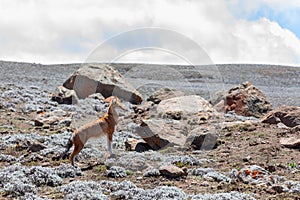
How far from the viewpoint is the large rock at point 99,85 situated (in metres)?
32.1

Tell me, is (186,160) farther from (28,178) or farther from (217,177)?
(28,178)

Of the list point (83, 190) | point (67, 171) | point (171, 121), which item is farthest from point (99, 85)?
point (83, 190)

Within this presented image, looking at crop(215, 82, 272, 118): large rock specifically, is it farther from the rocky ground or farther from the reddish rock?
the reddish rock

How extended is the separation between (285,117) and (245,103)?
640cm

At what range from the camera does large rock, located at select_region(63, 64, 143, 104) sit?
105 feet

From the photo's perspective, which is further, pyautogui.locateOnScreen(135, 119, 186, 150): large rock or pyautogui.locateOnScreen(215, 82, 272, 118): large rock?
pyautogui.locateOnScreen(215, 82, 272, 118): large rock

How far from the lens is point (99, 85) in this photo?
32.1 metres

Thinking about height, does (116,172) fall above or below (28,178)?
above

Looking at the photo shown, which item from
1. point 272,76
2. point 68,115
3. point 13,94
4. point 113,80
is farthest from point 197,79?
point 68,115

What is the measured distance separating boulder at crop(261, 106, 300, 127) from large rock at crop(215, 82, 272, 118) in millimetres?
5651

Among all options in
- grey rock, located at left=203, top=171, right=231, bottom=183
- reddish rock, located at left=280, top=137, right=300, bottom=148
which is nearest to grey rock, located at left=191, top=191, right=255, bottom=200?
grey rock, located at left=203, top=171, right=231, bottom=183

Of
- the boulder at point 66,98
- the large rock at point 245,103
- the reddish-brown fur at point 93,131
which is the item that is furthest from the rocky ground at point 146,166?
the boulder at point 66,98

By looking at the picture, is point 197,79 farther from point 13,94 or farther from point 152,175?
point 152,175

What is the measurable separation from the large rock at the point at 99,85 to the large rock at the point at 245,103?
7526mm
